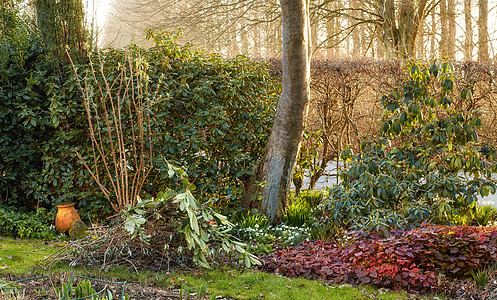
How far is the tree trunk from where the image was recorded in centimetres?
575

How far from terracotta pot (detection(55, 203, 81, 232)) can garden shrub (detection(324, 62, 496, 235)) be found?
3.57 metres

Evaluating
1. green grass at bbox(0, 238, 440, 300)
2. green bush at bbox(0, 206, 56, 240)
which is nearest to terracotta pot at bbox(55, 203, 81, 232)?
green bush at bbox(0, 206, 56, 240)

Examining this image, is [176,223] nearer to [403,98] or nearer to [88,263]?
[88,263]

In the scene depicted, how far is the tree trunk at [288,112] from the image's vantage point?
5.75 meters

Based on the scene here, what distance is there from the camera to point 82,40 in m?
6.75

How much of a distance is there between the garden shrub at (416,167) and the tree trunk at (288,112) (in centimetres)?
76

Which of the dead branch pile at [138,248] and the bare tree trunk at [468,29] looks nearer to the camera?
the dead branch pile at [138,248]

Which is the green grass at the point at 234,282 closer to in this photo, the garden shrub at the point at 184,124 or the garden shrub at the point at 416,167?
the garden shrub at the point at 416,167

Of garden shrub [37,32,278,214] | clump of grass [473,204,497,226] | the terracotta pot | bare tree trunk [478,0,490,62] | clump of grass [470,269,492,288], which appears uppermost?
bare tree trunk [478,0,490,62]

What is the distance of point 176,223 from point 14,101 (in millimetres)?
3708

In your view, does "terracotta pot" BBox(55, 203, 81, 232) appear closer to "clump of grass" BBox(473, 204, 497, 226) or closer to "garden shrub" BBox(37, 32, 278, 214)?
"garden shrub" BBox(37, 32, 278, 214)

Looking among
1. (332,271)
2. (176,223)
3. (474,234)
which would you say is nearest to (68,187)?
(176,223)

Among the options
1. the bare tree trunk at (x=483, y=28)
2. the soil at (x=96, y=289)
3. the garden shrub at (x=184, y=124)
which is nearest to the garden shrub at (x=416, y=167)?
the garden shrub at (x=184, y=124)

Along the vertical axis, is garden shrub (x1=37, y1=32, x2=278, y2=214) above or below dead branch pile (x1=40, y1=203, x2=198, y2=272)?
above
